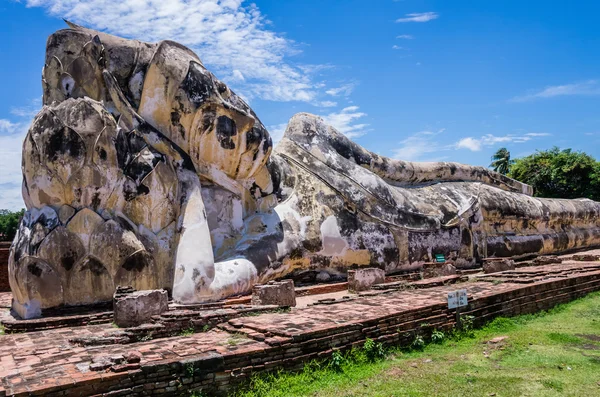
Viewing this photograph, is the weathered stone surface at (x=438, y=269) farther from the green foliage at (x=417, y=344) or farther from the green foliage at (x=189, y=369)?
the green foliage at (x=189, y=369)

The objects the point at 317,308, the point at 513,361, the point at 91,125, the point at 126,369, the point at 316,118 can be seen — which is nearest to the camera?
the point at 126,369

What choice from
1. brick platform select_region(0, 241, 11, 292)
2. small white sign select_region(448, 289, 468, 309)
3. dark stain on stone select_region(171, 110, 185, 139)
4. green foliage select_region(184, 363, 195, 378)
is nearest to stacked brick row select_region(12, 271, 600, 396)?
green foliage select_region(184, 363, 195, 378)

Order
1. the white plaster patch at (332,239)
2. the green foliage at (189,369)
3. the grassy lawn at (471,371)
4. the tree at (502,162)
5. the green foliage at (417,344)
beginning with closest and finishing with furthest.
→ the green foliage at (189,369) < the grassy lawn at (471,371) < the green foliage at (417,344) < the white plaster patch at (332,239) < the tree at (502,162)

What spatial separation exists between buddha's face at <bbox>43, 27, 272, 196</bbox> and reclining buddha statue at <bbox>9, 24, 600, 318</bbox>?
16 millimetres

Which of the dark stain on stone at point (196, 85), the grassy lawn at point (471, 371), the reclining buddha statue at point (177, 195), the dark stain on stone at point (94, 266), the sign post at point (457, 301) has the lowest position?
the grassy lawn at point (471, 371)

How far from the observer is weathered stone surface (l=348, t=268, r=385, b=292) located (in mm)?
8500

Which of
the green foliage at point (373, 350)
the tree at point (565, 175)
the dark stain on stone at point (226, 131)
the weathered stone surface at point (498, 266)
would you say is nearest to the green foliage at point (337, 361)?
the green foliage at point (373, 350)

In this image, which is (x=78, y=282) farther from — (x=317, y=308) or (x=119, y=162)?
(x=317, y=308)

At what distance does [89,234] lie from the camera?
682cm

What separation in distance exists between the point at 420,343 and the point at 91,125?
4.99m

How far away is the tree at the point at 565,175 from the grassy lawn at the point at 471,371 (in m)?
22.6

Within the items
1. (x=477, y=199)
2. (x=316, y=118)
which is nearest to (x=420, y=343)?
(x=316, y=118)

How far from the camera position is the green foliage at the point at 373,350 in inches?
186

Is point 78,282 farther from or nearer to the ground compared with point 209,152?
nearer to the ground
